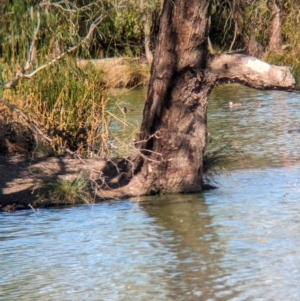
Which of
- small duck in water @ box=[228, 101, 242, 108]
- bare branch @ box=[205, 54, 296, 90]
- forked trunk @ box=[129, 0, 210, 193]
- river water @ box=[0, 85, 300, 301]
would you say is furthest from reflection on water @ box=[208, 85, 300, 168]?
bare branch @ box=[205, 54, 296, 90]

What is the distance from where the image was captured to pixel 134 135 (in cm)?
1122

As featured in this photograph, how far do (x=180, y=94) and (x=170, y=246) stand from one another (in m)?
2.29

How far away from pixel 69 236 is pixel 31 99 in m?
3.26

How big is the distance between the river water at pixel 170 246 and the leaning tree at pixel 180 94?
279 mm

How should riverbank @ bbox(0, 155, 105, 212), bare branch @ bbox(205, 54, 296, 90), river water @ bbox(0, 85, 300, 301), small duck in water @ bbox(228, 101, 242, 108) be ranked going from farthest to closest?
1. small duck in water @ bbox(228, 101, 242, 108)
2. riverbank @ bbox(0, 155, 105, 212)
3. bare branch @ bbox(205, 54, 296, 90)
4. river water @ bbox(0, 85, 300, 301)

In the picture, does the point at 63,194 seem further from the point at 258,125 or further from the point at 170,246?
the point at 258,125

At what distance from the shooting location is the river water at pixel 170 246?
6.94 m

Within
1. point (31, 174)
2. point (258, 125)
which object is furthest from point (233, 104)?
point (31, 174)

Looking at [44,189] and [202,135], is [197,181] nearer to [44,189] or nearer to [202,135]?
[202,135]

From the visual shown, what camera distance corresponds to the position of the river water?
22.8 feet

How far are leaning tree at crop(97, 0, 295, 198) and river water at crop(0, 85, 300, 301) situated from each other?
0.28 metres

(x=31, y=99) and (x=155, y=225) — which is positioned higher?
(x=31, y=99)

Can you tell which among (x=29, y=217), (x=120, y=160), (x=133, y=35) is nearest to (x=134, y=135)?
(x=120, y=160)

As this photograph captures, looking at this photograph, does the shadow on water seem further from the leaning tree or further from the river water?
the leaning tree
